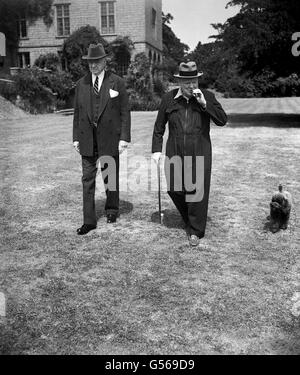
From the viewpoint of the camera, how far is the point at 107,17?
3409cm

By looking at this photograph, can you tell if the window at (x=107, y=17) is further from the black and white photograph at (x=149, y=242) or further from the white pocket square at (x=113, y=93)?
the white pocket square at (x=113, y=93)

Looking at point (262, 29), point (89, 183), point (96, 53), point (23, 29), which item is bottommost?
point (89, 183)

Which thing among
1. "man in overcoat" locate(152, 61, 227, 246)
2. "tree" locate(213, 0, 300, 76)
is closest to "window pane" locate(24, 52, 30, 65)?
"tree" locate(213, 0, 300, 76)

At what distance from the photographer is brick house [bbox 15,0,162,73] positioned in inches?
1328

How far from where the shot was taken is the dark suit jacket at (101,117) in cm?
550

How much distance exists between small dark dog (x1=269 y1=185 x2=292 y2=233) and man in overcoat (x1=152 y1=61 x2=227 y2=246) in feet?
2.85

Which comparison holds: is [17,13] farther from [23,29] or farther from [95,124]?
[95,124]

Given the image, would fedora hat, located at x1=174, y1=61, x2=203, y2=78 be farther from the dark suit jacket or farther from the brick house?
the brick house

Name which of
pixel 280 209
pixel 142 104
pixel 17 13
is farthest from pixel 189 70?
pixel 17 13

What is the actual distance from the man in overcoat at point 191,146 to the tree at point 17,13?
33.5 metres

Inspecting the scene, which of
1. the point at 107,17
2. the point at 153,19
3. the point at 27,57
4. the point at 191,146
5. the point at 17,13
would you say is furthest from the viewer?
the point at 153,19

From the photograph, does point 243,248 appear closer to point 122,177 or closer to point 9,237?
point 9,237

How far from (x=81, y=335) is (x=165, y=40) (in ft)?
247

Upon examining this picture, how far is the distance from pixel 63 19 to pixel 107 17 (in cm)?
373
